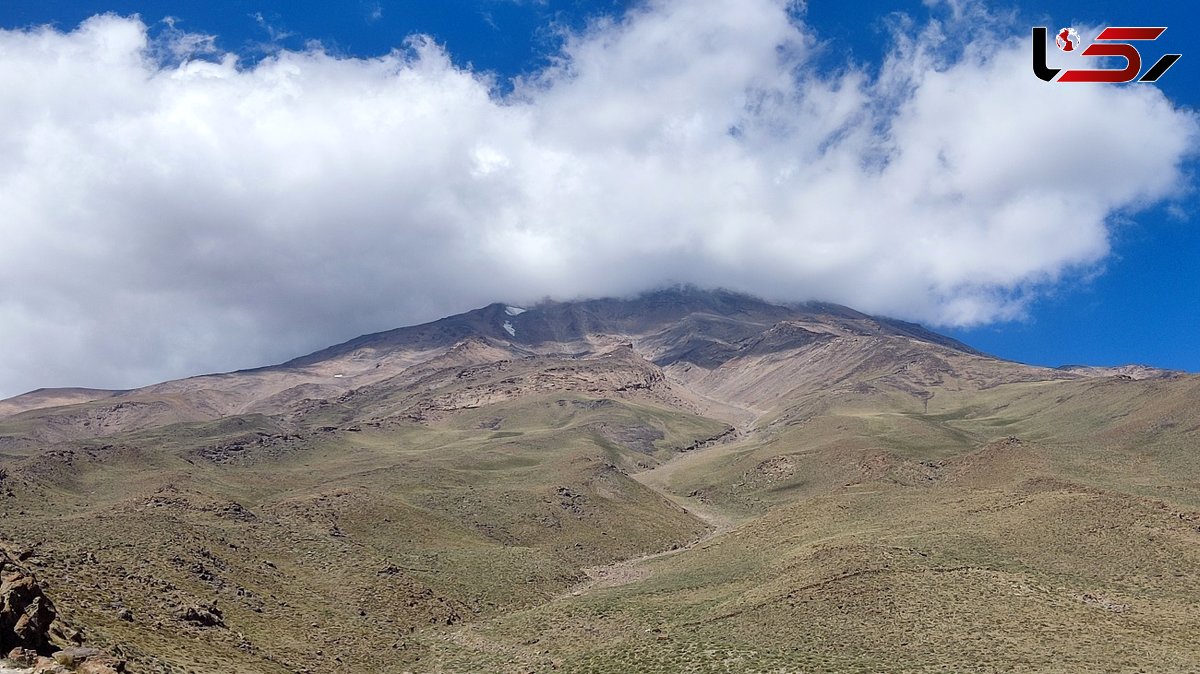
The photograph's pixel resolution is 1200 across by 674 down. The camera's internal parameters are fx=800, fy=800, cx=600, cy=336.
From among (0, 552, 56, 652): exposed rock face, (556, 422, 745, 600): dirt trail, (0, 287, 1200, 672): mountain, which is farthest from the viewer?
(556, 422, 745, 600): dirt trail

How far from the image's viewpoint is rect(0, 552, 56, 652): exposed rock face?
29688 mm

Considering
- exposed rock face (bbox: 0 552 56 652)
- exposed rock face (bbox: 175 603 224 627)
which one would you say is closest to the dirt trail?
exposed rock face (bbox: 175 603 224 627)

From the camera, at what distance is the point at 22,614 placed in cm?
3081

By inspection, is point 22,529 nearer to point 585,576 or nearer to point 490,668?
point 490,668

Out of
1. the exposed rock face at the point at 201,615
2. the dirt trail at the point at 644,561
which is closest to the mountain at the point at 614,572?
the exposed rock face at the point at 201,615

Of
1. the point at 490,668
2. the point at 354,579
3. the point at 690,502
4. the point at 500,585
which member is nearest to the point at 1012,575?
the point at 490,668

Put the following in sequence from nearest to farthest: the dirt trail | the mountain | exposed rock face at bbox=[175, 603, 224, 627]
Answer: the mountain, exposed rock face at bbox=[175, 603, 224, 627], the dirt trail

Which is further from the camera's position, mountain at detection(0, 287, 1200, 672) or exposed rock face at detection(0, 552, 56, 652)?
mountain at detection(0, 287, 1200, 672)

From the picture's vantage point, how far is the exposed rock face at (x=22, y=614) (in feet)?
97.4

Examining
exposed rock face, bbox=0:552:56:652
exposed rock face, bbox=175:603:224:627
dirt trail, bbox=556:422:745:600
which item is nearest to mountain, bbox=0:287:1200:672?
exposed rock face, bbox=175:603:224:627

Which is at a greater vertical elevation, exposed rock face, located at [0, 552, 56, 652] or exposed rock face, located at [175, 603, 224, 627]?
exposed rock face, located at [0, 552, 56, 652]

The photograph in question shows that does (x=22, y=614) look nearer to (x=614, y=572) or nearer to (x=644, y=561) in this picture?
(x=614, y=572)

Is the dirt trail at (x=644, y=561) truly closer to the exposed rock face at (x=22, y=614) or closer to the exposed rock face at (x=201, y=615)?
the exposed rock face at (x=201, y=615)

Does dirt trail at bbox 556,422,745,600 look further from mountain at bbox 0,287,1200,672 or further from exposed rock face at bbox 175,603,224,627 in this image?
exposed rock face at bbox 175,603,224,627
